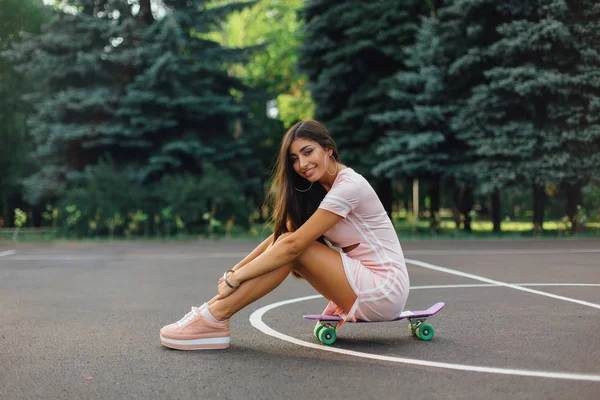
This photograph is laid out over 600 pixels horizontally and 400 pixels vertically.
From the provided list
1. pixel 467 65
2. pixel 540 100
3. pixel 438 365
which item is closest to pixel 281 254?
pixel 438 365

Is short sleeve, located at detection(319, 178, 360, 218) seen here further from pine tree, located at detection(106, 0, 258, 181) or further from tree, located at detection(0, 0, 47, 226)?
tree, located at detection(0, 0, 47, 226)

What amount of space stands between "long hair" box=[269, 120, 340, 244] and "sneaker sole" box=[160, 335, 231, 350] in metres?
0.83

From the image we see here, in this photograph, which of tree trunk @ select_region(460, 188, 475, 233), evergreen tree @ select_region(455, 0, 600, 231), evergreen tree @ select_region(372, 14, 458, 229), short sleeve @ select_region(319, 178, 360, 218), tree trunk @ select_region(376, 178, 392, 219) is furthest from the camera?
tree trunk @ select_region(376, 178, 392, 219)

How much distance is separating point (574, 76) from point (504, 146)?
9.36 ft

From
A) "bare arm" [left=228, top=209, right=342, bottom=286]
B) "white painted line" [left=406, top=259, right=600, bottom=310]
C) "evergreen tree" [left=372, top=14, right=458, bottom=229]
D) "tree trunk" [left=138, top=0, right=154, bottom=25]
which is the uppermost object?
"tree trunk" [left=138, top=0, right=154, bottom=25]

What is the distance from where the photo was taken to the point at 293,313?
678 cm

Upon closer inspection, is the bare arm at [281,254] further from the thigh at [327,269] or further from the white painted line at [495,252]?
the white painted line at [495,252]

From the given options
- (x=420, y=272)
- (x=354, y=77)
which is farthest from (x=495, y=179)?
(x=420, y=272)

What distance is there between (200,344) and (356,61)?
67.3 ft

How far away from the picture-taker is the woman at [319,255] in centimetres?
475

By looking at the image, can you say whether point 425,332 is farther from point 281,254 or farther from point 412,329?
point 281,254

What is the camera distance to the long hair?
195 inches

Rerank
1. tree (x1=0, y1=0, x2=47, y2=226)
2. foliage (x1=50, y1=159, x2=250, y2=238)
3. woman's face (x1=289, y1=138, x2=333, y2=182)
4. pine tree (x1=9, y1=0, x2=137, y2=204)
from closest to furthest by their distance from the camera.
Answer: woman's face (x1=289, y1=138, x2=333, y2=182) < foliage (x1=50, y1=159, x2=250, y2=238) < pine tree (x1=9, y1=0, x2=137, y2=204) < tree (x1=0, y1=0, x2=47, y2=226)

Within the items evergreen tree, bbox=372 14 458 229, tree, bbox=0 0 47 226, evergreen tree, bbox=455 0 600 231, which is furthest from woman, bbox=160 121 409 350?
tree, bbox=0 0 47 226
